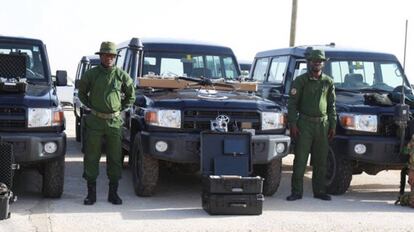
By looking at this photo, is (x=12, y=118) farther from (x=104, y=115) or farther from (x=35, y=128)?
(x=104, y=115)

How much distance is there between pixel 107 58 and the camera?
7.56 meters

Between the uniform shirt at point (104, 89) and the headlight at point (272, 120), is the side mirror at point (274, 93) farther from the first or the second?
the uniform shirt at point (104, 89)

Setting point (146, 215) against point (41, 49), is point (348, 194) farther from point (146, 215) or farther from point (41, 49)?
point (41, 49)

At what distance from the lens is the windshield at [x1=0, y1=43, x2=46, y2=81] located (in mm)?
8562

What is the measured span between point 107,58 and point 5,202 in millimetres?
1930

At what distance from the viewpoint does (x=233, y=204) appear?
7.11 metres

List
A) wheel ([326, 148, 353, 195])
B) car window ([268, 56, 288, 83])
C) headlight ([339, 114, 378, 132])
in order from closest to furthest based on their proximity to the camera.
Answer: headlight ([339, 114, 378, 132]), wheel ([326, 148, 353, 195]), car window ([268, 56, 288, 83])

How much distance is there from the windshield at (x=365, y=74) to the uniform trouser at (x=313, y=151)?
1.38 metres

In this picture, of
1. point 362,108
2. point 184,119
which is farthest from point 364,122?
point 184,119

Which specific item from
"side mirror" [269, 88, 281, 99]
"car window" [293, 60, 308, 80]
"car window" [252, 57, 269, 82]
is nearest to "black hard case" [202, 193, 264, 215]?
"side mirror" [269, 88, 281, 99]

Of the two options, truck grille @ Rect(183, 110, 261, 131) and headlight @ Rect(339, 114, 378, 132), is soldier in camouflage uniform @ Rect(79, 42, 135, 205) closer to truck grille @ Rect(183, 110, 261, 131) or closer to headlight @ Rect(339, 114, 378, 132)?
truck grille @ Rect(183, 110, 261, 131)

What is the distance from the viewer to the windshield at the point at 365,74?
939 centimetres

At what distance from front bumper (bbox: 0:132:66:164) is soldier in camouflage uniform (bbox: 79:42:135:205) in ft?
1.51

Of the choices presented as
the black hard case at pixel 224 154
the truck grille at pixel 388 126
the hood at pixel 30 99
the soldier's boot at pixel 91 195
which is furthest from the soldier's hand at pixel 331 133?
the hood at pixel 30 99
